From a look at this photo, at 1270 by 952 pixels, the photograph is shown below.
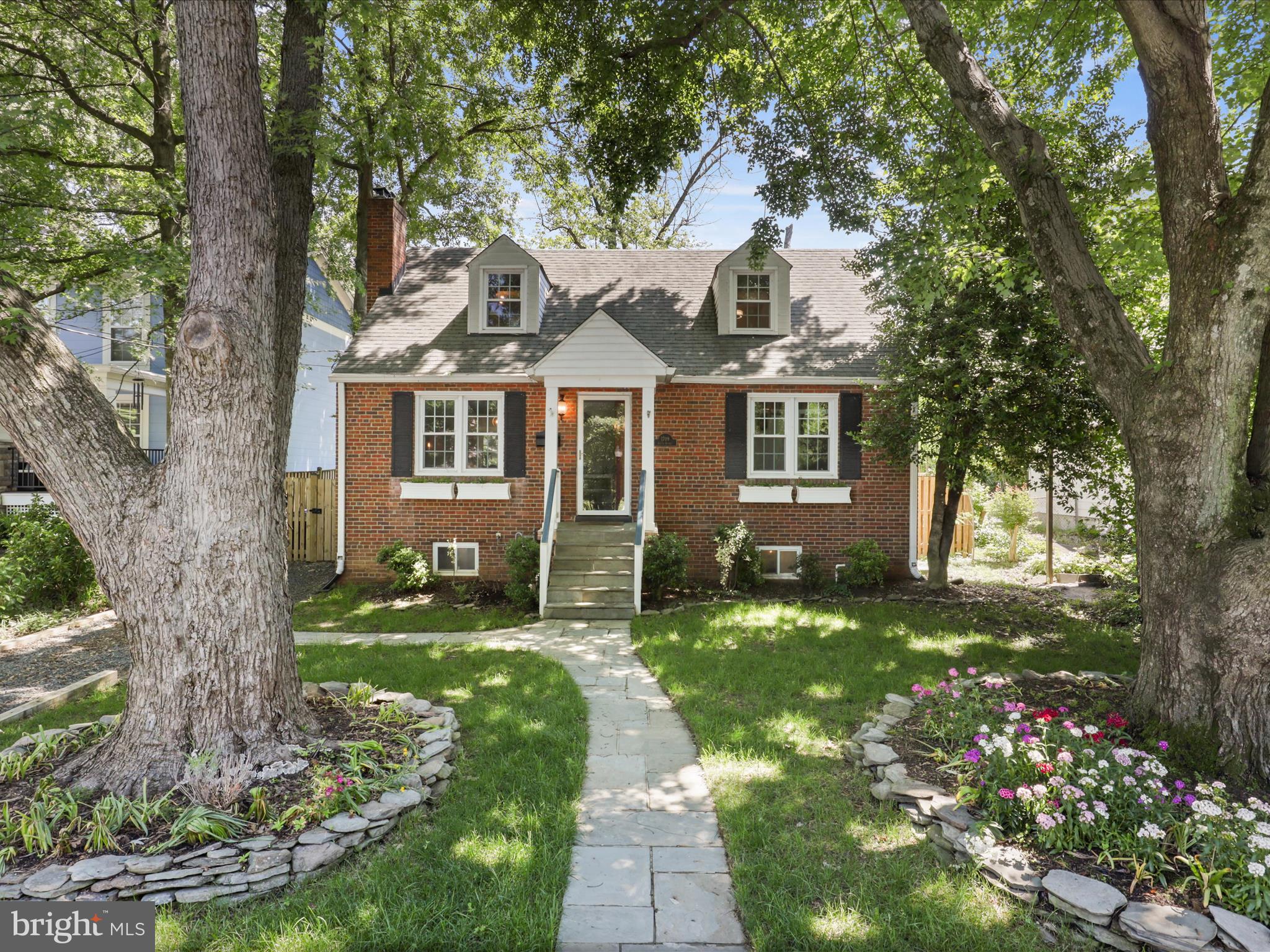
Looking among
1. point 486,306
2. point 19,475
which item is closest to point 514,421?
point 486,306

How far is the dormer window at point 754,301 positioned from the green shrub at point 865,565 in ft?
14.2

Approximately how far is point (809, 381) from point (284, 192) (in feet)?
27.1

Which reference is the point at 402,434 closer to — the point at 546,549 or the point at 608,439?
the point at 608,439

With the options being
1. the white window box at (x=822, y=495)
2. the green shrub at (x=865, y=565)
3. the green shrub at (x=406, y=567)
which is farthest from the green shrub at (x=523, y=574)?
the green shrub at (x=865, y=565)

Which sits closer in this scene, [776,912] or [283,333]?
[776,912]

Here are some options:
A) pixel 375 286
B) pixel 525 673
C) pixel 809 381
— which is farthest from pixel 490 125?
pixel 525 673

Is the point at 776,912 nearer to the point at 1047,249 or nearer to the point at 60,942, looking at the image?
the point at 60,942

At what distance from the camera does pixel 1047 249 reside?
184 inches

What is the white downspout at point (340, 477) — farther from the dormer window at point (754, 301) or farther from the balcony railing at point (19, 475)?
the balcony railing at point (19, 475)

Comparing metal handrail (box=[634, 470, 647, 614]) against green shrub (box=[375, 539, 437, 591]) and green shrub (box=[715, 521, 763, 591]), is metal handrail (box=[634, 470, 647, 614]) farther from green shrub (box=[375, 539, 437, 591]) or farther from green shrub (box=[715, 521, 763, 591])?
green shrub (box=[375, 539, 437, 591])

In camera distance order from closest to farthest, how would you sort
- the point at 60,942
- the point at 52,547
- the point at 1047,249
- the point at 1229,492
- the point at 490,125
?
the point at 60,942 → the point at 1229,492 → the point at 1047,249 → the point at 52,547 → the point at 490,125

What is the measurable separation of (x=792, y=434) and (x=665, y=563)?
3.46m

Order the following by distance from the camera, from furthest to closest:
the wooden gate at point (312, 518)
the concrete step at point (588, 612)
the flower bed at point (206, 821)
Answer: the wooden gate at point (312, 518) → the concrete step at point (588, 612) → the flower bed at point (206, 821)

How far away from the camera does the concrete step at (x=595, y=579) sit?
9508 millimetres
